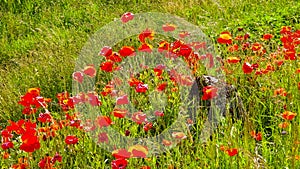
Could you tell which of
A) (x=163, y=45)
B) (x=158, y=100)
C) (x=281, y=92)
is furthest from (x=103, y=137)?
(x=281, y=92)

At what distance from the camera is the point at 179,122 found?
10.1 feet

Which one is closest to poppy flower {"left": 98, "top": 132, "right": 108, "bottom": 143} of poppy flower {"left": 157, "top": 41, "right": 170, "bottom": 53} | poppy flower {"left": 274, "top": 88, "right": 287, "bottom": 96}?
poppy flower {"left": 157, "top": 41, "right": 170, "bottom": 53}

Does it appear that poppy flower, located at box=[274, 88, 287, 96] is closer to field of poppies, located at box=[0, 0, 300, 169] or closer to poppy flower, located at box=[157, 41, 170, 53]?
field of poppies, located at box=[0, 0, 300, 169]

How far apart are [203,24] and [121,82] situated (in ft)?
7.98

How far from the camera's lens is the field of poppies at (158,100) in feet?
8.43

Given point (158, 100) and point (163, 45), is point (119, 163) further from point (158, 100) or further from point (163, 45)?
point (163, 45)

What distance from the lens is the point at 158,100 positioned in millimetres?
3338

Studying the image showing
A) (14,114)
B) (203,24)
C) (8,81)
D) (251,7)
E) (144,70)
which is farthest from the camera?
(251,7)

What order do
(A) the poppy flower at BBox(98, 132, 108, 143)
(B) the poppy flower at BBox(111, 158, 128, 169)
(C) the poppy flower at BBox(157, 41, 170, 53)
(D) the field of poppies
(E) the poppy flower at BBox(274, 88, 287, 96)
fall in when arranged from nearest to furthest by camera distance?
1. (B) the poppy flower at BBox(111, 158, 128, 169)
2. (D) the field of poppies
3. (A) the poppy flower at BBox(98, 132, 108, 143)
4. (E) the poppy flower at BBox(274, 88, 287, 96)
5. (C) the poppy flower at BBox(157, 41, 170, 53)

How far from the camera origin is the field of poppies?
257 cm

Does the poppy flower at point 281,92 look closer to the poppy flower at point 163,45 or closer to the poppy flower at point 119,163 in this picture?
the poppy flower at point 163,45

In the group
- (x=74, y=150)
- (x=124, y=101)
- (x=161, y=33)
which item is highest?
(x=161, y=33)

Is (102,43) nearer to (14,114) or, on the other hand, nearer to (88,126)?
(14,114)

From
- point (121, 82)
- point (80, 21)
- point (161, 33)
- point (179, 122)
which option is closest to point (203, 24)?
point (161, 33)
